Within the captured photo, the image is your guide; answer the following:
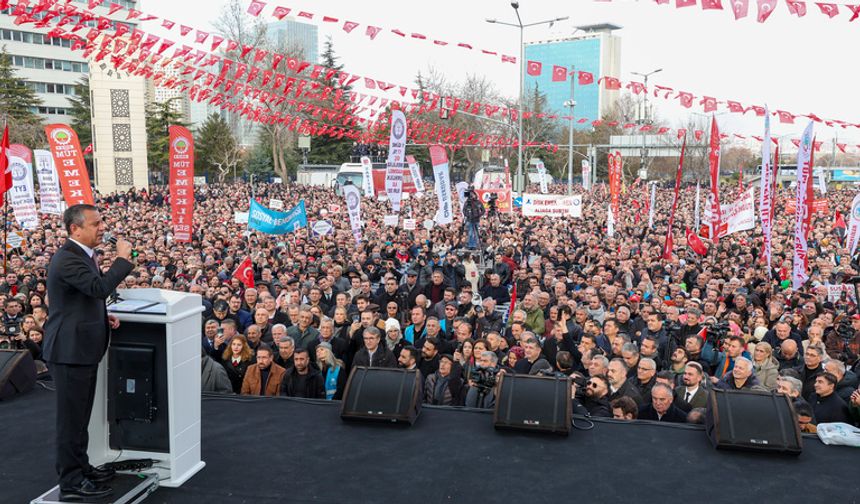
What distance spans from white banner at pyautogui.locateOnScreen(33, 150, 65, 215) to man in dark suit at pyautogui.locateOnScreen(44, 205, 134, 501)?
585 inches

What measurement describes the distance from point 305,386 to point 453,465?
9.33 feet

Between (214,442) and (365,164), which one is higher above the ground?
(365,164)

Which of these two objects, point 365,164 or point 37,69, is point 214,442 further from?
point 37,69

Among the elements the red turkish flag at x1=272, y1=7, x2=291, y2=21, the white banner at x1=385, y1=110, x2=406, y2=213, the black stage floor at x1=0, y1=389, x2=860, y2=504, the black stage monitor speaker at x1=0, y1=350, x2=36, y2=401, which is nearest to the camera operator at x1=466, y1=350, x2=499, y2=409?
the black stage floor at x1=0, y1=389, x2=860, y2=504

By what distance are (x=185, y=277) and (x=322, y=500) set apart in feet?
39.2

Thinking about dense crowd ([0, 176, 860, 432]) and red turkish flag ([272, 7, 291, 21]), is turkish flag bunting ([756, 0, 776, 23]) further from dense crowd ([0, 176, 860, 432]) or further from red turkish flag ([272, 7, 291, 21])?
red turkish flag ([272, 7, 291, 21])

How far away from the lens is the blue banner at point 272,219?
Answer: 664 inches

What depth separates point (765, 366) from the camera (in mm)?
7934

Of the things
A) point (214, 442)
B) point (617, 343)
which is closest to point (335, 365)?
point (214, 442)

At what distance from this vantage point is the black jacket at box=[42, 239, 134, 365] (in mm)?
3711

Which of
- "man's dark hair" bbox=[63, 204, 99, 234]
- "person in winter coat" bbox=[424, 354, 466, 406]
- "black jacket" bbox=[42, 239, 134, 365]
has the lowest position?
"person in winter coat" bbox=[424, 354, 466, 406]

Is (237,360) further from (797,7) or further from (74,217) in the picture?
(797,7)

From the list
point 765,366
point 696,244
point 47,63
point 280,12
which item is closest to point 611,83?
point 696,244

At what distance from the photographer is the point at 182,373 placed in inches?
168
